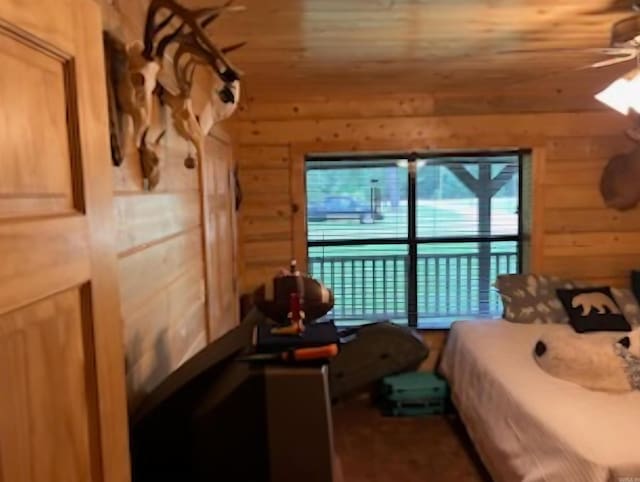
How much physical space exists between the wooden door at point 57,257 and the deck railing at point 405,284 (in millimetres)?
3507

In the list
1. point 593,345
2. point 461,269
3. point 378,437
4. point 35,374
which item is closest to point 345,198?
point 461,269

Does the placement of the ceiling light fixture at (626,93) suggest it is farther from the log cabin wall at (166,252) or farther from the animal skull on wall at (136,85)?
the animal skull on wall at (136,85)

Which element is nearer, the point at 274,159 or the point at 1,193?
the point at 1,193

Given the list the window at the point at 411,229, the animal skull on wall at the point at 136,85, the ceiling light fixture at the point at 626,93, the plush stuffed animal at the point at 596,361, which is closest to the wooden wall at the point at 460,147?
the window at the point at 411,229

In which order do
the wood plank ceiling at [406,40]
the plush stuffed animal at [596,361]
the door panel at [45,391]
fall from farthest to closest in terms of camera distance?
the plush stuffed animal at [596,361], the wood plank ceiling at [406,40], the door panel at [45,391]

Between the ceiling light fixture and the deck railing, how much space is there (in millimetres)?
2239

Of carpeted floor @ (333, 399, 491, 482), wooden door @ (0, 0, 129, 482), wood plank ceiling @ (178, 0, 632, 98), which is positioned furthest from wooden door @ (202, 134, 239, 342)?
wooden door @ (0, 0, 129, 482)

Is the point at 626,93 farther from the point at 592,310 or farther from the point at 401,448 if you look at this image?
the point at 401,448

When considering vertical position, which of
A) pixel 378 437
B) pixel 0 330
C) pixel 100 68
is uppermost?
pixel 100 68

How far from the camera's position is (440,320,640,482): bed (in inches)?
83.2

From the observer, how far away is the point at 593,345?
9.36ft

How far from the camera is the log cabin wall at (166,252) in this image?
148 cm

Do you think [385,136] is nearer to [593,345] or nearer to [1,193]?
[593,345]

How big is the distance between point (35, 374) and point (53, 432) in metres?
0.10
